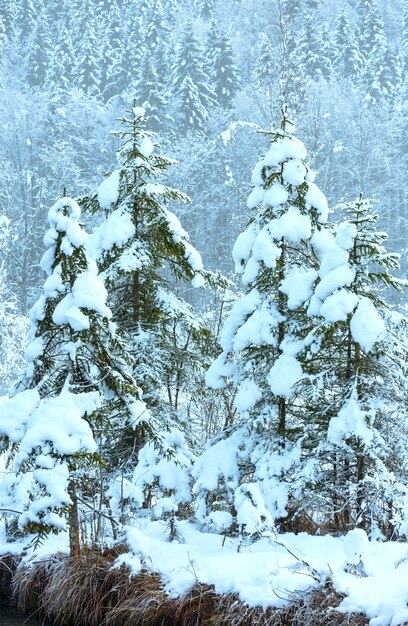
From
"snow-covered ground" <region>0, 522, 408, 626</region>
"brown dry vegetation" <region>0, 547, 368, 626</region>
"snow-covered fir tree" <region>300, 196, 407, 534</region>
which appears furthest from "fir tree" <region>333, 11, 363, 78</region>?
"brown dry vegetation" <region>0, 547, 368, 626</region>

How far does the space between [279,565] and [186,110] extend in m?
40.3

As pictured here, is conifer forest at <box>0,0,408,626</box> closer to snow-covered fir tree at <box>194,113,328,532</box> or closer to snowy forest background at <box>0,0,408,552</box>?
snow-covered fir tree at <box>194,113,328,532</box>

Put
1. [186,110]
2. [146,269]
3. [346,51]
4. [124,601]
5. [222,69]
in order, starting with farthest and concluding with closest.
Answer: [346,51] → [222,69] → [186,110] → [146,269] → [124,601]

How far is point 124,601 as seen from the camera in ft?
26.2

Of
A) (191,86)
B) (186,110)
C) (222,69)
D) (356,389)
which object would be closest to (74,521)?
(356,389)

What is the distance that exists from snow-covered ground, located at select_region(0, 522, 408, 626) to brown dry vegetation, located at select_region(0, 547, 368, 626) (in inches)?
4.0

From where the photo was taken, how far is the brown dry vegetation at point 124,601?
685cm

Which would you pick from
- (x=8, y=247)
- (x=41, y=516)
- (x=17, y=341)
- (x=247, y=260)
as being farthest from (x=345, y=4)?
(x=41, y=516)

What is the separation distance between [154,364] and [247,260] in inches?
81.7

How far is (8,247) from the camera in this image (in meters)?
35.2

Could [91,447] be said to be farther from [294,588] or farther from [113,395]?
[294,588]

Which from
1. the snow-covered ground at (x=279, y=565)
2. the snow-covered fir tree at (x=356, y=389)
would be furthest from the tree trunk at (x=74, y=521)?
the snow-covered fir tree at (x=356, y=389)

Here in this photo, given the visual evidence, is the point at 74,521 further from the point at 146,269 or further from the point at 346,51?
the point at 346,51

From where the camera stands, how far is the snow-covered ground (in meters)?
6.49
